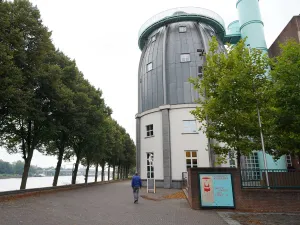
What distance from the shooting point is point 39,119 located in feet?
56.7

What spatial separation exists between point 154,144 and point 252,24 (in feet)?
75.9

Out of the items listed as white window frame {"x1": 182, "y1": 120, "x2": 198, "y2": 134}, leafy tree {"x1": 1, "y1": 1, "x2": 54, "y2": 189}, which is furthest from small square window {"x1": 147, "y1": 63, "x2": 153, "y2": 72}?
leafy tree {"x1": 1, "y1": 1, "x2": 54, "y2": 189}

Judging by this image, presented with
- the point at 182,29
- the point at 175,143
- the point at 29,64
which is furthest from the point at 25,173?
the point at 182,29

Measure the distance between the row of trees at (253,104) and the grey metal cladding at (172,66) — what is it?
11.7 metres

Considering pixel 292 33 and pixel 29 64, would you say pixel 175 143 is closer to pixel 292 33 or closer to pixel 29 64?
pixel 29 64

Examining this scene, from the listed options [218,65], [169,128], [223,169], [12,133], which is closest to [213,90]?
[218,65]

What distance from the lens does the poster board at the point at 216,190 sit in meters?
11.7

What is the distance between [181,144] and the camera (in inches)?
949

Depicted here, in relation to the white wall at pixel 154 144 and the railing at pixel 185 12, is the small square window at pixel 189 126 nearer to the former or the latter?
the white wall at pixel 154 144

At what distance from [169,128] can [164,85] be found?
521 cm

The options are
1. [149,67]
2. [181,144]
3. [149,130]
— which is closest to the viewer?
[181,144]

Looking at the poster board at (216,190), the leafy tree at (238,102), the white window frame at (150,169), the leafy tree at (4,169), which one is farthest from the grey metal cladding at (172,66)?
the leafy tree at (4,169)

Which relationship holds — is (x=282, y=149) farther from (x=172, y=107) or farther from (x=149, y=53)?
(x=149, y=53)

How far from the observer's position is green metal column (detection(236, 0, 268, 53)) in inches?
1265
